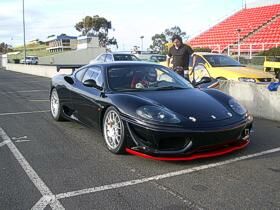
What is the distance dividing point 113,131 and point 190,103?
42.7 inches

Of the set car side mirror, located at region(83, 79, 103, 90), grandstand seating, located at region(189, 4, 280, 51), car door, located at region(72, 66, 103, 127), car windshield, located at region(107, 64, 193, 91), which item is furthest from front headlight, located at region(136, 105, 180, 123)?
grandstand seating, located at region(189, 4, 280, 51)

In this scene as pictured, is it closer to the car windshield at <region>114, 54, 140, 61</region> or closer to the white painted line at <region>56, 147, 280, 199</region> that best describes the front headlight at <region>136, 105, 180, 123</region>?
the white painted line at <region>56, 147, 280, 199</region>

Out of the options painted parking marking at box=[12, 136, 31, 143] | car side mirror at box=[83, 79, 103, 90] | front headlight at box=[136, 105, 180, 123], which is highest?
car side mirror at box=[83, 79, 103, 90]

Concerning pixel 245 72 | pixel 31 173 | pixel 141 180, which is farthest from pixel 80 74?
pixel 245 72

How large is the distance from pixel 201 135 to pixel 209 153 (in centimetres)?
32

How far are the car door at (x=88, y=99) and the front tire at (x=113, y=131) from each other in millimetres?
305

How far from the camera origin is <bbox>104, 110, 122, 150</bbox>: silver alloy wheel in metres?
5.39

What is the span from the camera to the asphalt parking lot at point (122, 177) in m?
3.89

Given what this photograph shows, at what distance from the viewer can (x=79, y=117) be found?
22.0 ft

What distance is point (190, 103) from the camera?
17.6 feet

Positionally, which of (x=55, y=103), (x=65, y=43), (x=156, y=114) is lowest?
(x=55, y=103)

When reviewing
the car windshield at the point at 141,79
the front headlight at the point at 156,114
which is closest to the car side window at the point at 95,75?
the car windshield at the point at 141,79

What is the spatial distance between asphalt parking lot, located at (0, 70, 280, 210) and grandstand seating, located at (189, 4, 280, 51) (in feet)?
81.5

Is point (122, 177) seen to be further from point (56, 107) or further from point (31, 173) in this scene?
point (56, 107)
